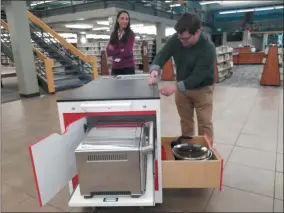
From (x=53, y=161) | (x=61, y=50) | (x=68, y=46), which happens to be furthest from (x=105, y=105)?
(x=61, y=50)

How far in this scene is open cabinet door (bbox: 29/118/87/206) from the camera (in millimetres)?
990

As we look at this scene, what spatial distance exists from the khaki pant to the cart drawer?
Answer: 20.5 inches

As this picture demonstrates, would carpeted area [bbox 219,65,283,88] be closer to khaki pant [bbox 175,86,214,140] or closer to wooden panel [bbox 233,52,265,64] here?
wooden panel [bbox 233,52,265,64]

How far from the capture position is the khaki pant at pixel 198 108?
193 centimetres

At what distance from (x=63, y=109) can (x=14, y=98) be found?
5.28 metres

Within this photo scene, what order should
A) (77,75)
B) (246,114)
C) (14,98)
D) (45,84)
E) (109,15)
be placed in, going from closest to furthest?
(246,114)
(14,98)
(45,84)
(77,75)
(109,15)

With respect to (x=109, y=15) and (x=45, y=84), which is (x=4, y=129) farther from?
(x=109, y=15)

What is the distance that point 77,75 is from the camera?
8.03 meters

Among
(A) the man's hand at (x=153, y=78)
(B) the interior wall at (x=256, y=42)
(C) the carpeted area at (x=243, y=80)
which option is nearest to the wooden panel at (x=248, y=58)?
(C) the carpeted area at (x=243, y=80)

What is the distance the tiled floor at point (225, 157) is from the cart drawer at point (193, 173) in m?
0.33

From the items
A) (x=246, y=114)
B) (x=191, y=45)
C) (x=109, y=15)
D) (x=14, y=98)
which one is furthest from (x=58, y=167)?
(x=109, y=15)

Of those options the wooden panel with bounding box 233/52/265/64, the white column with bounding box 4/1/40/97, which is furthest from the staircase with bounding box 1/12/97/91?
the wooden panel with bounding box 233/52/265/64

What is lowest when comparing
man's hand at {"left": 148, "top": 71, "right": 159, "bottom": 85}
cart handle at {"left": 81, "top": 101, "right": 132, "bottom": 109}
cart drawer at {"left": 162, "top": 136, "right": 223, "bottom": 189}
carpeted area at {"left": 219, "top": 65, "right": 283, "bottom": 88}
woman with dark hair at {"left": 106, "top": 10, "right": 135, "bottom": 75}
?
carpeted area at {"left": 219, "top": 65, "right": 283, "bottom": 88}

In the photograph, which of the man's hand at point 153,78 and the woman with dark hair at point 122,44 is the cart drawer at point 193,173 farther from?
the woman with dark hair at point 122,44
